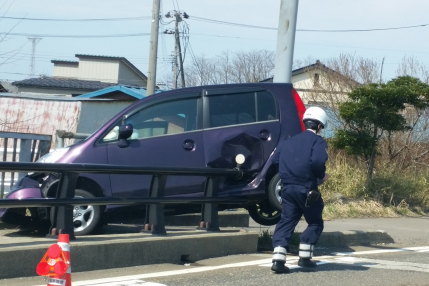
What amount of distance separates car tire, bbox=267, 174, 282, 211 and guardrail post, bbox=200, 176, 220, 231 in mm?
735

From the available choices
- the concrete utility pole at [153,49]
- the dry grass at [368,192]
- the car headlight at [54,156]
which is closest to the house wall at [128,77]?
the concrete utility pole at [153,49]

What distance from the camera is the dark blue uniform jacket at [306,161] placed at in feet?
25.6

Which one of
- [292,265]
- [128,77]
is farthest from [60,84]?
[292,265]

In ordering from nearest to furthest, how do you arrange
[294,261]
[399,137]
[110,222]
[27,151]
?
[294,261] < [110,222] < [27,151] < [399,137]

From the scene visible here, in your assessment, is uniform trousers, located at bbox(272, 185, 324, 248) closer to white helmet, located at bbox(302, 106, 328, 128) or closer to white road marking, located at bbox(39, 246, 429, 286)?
white road marking, located at bbox(39, 246, 429, 286)

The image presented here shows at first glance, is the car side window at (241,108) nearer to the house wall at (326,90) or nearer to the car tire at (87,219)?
the car tire at (87,219)

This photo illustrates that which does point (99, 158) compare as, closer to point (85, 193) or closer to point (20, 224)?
point (85, 193)

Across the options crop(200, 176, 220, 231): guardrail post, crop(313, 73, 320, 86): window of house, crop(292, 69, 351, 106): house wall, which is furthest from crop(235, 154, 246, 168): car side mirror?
crop(313, 73, 320, 86): window of house

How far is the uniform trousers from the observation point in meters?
7.81

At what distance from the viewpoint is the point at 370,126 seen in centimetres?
1589

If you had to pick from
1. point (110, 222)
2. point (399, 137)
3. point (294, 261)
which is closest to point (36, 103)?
point (399, 137)

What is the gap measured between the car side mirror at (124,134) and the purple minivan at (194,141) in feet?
0.04

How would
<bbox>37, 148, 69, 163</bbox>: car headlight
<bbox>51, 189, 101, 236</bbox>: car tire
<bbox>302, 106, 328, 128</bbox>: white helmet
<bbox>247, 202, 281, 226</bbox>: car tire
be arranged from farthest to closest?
<bbox>247, 202, 281, 226</bbox>: car tire
<bbox>37, 148, 69, 163</bbox>: car headlight
<bbox>51, 189, 101, 236</bbox>: car tire
<bbox>302, 106, 328, 128</bbox>: white helmet

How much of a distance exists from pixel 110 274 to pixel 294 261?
7.68ft
